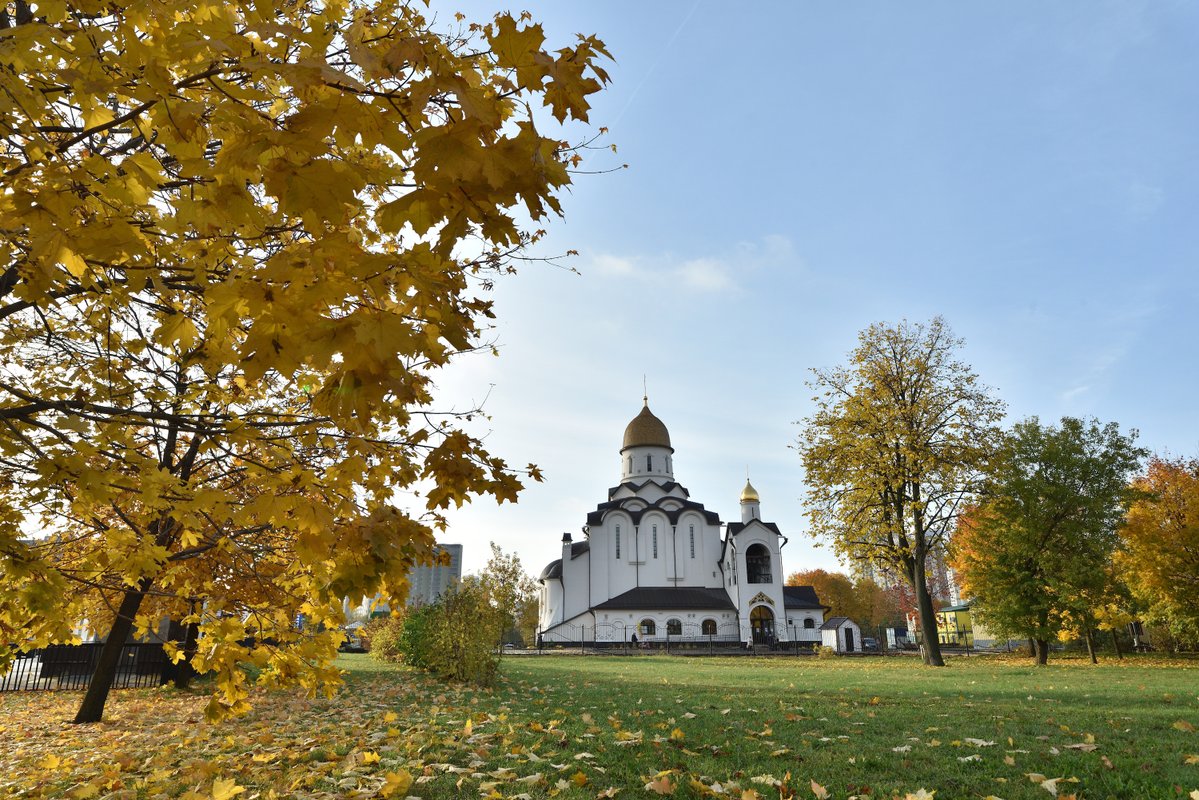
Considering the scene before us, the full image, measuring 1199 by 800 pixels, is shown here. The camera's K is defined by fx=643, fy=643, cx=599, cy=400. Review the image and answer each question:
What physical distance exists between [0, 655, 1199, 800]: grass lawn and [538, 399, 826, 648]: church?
119ft

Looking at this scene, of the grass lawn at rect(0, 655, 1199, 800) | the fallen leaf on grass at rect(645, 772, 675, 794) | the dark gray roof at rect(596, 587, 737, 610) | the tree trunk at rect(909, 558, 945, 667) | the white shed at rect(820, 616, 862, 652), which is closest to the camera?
the fallen leaf on grass at rect(645, 772, 675, 794)

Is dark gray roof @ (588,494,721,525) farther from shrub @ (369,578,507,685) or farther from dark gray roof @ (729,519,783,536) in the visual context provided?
shrub @ (369,578,507,685)

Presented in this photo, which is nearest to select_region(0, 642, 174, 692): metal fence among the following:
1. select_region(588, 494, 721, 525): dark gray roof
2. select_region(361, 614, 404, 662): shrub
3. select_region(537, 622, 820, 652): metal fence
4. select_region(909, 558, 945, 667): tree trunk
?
select_region(361, 614, 404, 662): shrub

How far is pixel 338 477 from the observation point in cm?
Answer: 325

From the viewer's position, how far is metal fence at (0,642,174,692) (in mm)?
15727

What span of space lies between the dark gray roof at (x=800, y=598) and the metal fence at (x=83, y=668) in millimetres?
39170

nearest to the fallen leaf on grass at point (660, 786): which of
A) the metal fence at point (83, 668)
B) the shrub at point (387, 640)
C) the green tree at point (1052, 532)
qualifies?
the metal fence at point (83, 668)

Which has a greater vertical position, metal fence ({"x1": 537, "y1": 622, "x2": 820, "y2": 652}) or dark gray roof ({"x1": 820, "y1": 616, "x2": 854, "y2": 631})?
dark gray roof ({"x1": 820, "y1": 616, "x2": 854, "y2": 631})

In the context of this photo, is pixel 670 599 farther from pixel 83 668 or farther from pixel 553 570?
pixel 83 668

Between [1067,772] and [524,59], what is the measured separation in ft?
19.7

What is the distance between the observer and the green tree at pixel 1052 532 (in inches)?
937

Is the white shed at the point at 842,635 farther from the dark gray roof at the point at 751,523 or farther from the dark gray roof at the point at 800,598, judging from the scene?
the dark gray roof at the point at 751,523

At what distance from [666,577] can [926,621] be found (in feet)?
90.8

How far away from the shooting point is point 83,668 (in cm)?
1727
